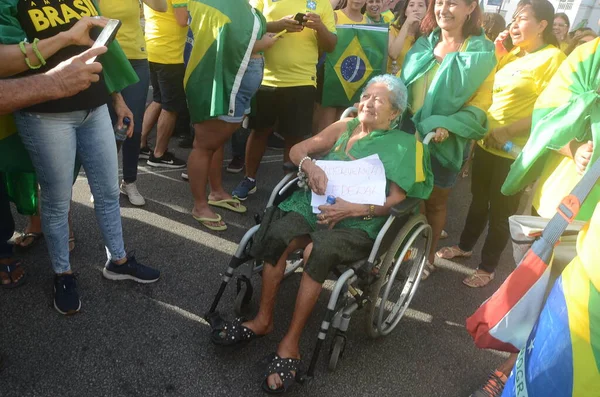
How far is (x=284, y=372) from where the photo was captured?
1.95 meters

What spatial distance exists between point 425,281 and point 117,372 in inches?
74.6

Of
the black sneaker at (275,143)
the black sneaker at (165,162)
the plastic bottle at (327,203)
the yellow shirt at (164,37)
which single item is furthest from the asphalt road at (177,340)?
the black sneaker at (275,143)

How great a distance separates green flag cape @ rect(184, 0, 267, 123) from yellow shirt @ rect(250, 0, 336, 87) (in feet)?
1.26

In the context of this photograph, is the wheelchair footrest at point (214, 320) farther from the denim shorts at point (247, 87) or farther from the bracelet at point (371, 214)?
the denim shorts at point (247, 87)

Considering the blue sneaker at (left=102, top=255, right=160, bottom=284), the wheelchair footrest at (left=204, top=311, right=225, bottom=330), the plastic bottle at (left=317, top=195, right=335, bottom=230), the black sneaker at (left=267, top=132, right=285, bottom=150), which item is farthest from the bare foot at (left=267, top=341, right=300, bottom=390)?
the black sneaker at (left=267, top=132, right=285, bottom=150)

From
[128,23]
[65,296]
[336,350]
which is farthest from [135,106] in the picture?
[336,350]

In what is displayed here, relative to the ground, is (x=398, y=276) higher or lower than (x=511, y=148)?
lower

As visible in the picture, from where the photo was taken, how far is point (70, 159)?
6.56 ft

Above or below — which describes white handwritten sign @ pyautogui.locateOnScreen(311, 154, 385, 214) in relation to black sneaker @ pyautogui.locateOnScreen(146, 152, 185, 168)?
above

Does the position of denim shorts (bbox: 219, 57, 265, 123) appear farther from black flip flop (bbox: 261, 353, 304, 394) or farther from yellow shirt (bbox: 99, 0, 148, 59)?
black flip flop (bbox: 261, 353, 304, 394)

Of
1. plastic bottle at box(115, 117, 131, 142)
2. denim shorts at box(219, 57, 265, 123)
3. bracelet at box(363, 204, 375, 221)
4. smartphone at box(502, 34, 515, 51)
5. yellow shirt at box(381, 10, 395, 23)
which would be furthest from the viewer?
yellow shirt at box(381, 10, 395, 23)

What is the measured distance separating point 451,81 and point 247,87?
4.12 ft

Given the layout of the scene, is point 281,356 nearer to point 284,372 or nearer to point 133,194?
point 284,372

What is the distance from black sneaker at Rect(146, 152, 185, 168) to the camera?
13.7ft
